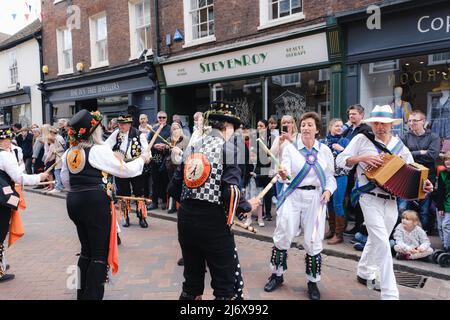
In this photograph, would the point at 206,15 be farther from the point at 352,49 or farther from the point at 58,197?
the point at 58,197

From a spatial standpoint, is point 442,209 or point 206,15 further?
point 206,15

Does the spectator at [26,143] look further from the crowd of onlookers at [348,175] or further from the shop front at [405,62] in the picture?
the shop front at [405,62]

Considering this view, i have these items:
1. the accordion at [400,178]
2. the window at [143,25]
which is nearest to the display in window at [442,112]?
the accordion at [400,178]

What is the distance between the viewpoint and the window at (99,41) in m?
14.2

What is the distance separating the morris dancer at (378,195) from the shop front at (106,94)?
7.47 metres

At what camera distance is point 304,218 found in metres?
4.07

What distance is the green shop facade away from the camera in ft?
27.4

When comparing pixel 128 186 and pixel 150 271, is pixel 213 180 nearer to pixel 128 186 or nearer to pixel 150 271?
pixel 150 271

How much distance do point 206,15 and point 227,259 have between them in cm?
948

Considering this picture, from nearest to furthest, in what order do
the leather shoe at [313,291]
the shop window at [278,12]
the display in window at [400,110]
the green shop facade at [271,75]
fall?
1. the leather shoe at [313,291]
2. the display in window at [400,110]
3. the green shop facade at [271,75]
4. the shop window at [278,12]

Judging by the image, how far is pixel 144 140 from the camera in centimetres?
691

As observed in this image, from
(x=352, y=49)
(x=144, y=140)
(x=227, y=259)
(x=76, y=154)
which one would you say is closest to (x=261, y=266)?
(x=227, y=259)

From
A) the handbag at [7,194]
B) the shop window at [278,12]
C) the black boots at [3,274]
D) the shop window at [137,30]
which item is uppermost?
the shop window at [137,30]
